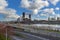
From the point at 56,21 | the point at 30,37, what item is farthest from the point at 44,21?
the point at 30,37

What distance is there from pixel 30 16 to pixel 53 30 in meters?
2.33

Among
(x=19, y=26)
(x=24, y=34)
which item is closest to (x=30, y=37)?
(x=24, y=34)

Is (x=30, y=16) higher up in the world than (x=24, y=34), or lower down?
higher up

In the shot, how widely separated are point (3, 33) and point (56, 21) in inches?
135

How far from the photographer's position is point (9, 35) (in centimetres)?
1878

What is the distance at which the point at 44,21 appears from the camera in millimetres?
18328

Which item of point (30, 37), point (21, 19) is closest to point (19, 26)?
point (21, 19)

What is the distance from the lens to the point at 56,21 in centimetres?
1844

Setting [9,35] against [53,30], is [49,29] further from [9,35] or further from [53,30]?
[9,35]

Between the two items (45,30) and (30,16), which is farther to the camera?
(45,30)

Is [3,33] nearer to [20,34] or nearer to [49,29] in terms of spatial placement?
[20,34]

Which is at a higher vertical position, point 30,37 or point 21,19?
point 21,19

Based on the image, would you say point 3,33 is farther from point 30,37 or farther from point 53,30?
point 53,30

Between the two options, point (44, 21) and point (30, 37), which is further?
point (30, 37)
